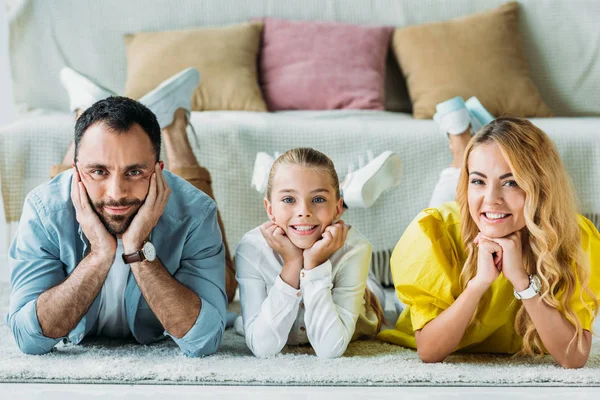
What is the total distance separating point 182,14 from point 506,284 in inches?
85.5

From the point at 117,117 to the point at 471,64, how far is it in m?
1.94

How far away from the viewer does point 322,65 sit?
Result: 11.3 ft

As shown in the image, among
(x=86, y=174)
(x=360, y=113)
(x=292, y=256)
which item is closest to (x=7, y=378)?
(x=86, y=174)

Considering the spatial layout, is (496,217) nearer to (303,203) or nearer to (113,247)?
(303,203)

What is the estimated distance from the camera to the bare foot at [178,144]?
2.61m

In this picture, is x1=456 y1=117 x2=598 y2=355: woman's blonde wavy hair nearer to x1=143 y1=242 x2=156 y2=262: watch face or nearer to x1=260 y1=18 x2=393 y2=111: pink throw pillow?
x1=143 y1=242 x2=156 y2=262: watch face

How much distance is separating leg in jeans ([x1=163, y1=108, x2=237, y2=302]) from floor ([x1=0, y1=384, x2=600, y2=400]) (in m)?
0.83

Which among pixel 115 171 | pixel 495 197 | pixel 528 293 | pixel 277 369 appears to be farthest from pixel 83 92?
pixel 528 293

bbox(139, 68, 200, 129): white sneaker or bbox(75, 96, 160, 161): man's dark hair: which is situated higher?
bbox(139, 68, 200, 129): white sneaker

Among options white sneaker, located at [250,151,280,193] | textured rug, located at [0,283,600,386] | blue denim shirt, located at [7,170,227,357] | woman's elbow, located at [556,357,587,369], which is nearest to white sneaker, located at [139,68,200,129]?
white sneaker, located at [250,151,280,193]

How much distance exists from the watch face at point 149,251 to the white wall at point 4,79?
84.1 inches

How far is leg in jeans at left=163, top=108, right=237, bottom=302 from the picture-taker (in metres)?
2.51

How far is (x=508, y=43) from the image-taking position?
3504 mm

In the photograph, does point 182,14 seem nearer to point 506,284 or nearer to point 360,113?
point 360,113
